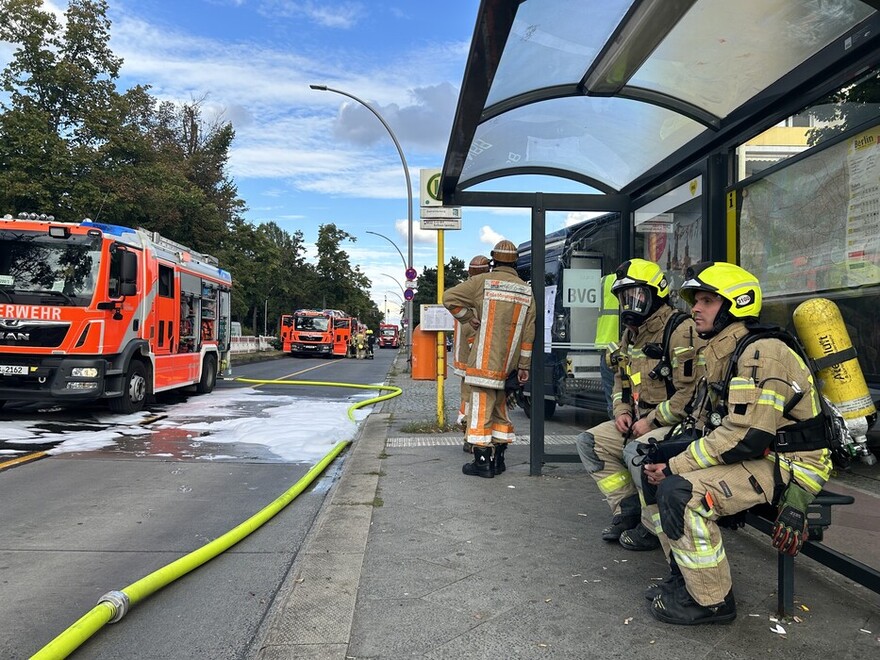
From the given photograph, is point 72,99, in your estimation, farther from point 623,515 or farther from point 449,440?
point 623,515

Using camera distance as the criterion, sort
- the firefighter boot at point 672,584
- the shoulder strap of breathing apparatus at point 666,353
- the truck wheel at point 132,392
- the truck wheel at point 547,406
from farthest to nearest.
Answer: the truck wheel at point 132,392 < the truck wheel at point 547,406 < the shoulder strap of breathing apparatus at point 666,353 < the firefighter boot at point 672,584

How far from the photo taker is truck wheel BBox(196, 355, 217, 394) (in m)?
13.7

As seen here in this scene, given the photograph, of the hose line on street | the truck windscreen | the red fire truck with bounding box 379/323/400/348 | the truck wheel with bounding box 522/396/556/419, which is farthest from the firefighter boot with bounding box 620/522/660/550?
the red fire truck with bounding box 379/323/400/348

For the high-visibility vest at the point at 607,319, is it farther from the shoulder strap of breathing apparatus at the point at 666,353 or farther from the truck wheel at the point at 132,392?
the truck wheel at the point at 132,392

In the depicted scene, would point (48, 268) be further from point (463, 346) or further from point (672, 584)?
point (672, 584)

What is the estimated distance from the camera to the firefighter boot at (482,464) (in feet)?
18.6

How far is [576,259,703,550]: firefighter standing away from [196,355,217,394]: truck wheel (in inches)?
Answer: 440

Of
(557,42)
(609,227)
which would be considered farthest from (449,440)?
(557,42)

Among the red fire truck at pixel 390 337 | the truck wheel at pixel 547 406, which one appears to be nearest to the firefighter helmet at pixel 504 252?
the truck wheel at pixel 547 406

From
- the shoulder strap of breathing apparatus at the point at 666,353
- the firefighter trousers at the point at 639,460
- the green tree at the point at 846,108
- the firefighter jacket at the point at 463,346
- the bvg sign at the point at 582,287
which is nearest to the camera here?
the firefighter trousers at the point at 639,460

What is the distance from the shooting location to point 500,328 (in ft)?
18.1

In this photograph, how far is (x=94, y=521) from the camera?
4734 millimetres

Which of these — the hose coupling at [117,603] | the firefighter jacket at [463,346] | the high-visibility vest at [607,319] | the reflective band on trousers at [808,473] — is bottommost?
the hose coupling at [117,603]

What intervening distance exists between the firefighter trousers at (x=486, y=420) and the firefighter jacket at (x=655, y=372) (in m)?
1.53
